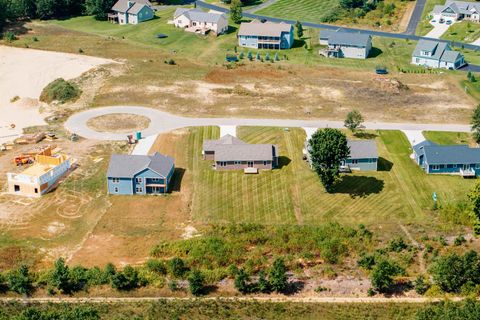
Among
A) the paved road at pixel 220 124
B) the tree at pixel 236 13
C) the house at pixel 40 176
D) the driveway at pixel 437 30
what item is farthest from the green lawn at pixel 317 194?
the tree at pixel 236 13

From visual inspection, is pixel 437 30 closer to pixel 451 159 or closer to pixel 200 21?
pixel 200 21

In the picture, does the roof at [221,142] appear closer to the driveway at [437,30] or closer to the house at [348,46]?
the house at [348,46]

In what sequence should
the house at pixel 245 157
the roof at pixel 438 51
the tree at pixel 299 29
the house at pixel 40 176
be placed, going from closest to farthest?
the house at pixel 40 176 < the house at pixel 245 157 < the roof at pixel 438 51 < the tree at pixel 299 29

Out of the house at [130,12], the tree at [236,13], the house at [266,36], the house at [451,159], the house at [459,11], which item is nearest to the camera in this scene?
the house at [451,159]

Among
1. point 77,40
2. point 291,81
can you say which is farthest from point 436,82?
point 77,40

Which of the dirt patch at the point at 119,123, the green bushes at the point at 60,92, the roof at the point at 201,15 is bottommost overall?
the dirt patch at the point at 119,123

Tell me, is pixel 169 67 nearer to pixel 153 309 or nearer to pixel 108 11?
pixel 108 11

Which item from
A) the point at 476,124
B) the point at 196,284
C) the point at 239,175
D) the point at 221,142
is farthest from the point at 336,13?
the point at 196,284

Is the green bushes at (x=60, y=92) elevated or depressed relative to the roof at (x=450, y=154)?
depressed
